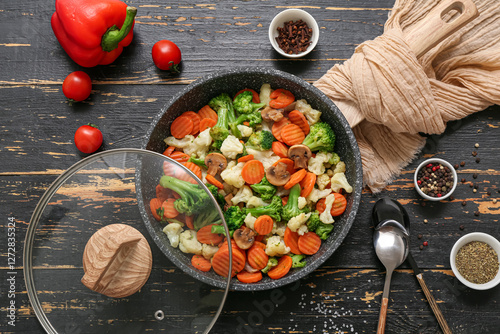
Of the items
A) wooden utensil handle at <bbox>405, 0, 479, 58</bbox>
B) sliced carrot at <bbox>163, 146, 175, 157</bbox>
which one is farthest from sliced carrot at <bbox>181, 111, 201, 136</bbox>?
wooden utensil handle at <bbox>405, 0, 479, 58</bbox>

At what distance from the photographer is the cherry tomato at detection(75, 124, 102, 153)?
7.14 ft

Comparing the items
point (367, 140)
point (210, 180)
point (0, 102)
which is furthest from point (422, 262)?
point (0, 102)

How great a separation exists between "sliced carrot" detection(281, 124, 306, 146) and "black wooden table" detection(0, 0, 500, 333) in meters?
0.39

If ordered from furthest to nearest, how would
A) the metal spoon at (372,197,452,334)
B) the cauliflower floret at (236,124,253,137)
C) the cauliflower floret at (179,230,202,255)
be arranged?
1. the metal spoon at (372,197,452,334)
2. the cauliflower floret at (236,124,253,137)
3. the cauliflower floret at (179,230,202,255)

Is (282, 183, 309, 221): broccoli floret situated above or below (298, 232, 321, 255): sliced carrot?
above

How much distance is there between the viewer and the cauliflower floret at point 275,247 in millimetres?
1963

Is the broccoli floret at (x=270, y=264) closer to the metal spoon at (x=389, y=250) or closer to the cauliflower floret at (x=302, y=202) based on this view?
the cauliflower floret at (x=302, y=202)

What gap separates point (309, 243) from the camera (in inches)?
79.7

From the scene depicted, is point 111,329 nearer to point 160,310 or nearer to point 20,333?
point 160,310

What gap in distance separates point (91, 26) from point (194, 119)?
71cm

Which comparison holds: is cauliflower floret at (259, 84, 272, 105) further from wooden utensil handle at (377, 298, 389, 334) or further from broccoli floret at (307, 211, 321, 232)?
wooden utensil handle at (377, 298, 389, 334)

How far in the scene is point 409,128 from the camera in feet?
6.98

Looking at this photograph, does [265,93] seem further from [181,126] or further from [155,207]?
[155,207]

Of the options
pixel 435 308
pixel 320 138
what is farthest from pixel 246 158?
pixel 435 308
